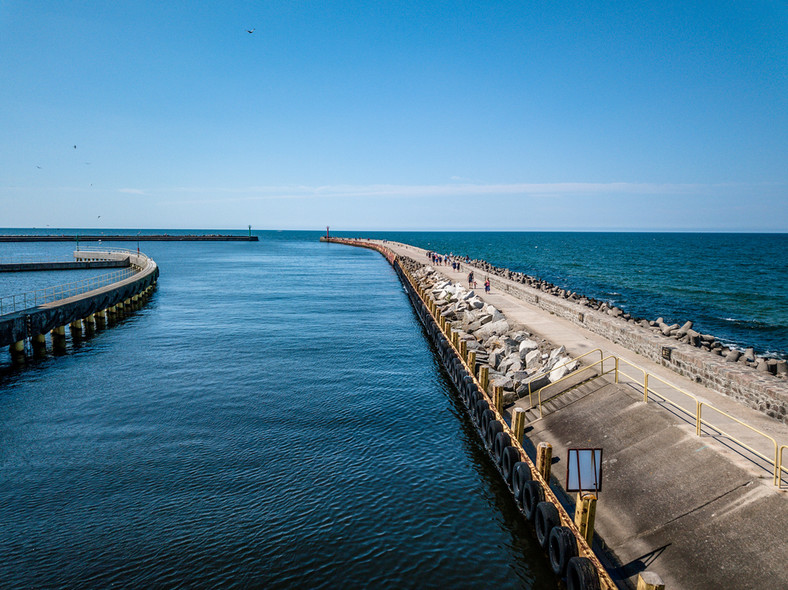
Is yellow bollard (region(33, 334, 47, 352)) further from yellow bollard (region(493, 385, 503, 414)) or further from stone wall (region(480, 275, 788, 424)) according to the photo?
stone wall (region(480, 275, 788, 424))

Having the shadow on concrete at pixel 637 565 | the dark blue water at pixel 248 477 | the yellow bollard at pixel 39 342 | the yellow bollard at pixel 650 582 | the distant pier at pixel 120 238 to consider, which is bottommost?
the dark blue water at pixel 248 477

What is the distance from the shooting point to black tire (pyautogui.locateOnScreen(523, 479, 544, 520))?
11211 millimetres

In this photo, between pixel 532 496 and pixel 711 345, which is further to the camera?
pixel 711 345

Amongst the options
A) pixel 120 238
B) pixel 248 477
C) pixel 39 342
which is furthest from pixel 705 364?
pixel 120 238

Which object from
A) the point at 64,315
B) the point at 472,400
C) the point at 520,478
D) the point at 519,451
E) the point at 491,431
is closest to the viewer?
the point at 520,478

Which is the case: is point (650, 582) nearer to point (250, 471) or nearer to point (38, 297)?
point (250, 471)

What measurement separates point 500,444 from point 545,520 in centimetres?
383

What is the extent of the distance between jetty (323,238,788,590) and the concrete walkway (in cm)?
2

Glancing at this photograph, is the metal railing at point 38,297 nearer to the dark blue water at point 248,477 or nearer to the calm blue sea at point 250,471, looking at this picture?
the calm blue sea at point 250,471

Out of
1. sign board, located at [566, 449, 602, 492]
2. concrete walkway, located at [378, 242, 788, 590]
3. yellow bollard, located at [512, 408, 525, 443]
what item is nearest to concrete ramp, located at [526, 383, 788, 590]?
concrete walkway, located at [378, 242, 788, 590]

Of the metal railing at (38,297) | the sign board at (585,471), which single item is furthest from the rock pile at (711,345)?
the metal railing at (38,297)

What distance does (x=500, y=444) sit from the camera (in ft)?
46.6

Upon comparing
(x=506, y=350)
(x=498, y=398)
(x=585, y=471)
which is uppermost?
(x=585, y=471)

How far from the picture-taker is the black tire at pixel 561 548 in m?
9.26
